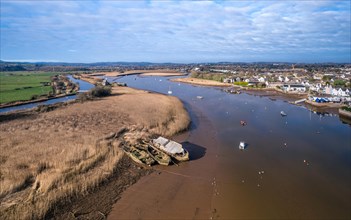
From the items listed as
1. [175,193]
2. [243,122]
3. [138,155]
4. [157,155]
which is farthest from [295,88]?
[175,193]

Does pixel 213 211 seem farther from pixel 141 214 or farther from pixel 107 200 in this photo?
pixel 107 200

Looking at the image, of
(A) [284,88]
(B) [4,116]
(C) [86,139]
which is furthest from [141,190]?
(A) [284,88]

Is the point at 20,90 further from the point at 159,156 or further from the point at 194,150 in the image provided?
the point at 194,150

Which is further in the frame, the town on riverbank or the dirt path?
the town on riverbank

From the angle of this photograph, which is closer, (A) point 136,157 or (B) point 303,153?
(A) point 136,157

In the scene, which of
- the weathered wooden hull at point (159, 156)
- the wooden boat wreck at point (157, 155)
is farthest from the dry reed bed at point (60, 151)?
the weathered wooden hull at point (159, 156)

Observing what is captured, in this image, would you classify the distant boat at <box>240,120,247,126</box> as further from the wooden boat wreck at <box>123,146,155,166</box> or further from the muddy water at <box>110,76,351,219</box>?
the wooden boat wreck at <box>123,146,155,166</box>

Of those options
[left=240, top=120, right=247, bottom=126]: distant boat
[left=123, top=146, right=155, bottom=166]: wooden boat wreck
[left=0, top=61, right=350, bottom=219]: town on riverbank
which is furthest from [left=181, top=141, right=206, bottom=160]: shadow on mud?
[left=240, top=120, right=247, bottom=126]: distant boat
